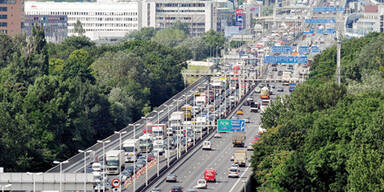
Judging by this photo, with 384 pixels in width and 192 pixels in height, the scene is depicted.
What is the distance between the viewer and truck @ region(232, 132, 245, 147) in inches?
4793

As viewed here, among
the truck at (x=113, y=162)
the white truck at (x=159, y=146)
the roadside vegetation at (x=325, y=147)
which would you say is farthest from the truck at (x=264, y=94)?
the truck at (x=113, y=162)

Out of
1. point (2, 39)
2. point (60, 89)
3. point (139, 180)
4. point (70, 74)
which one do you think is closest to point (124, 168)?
point (139, 180)

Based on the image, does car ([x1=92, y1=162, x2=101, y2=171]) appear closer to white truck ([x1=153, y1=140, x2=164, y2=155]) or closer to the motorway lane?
the motorway lane

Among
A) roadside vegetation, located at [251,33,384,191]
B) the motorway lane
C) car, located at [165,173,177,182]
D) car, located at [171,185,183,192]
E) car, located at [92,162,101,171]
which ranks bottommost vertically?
the motorway lane

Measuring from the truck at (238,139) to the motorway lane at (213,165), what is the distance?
83 centimetres

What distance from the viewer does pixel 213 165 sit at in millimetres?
108625

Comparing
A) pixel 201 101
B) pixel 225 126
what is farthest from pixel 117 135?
pixel 201 101

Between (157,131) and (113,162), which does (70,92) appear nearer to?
(157,131)

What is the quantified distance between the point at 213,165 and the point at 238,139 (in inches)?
542

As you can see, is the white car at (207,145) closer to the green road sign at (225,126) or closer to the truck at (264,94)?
the green road sign at (225,126)

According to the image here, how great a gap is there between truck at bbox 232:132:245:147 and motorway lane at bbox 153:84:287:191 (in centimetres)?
83

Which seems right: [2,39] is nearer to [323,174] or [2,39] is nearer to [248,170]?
[248,170]

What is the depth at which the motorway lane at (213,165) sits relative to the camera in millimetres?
96125

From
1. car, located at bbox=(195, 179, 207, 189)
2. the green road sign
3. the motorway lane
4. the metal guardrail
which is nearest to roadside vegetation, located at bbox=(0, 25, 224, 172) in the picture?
the metal guardrail
